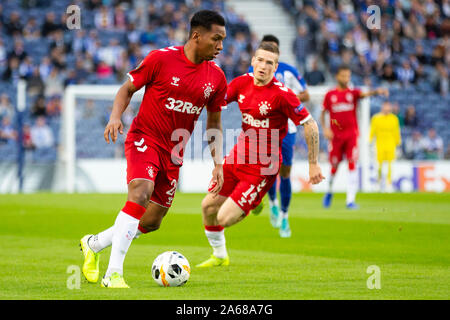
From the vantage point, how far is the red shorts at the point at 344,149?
1678 cm

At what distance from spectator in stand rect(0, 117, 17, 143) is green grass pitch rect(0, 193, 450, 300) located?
6.53m

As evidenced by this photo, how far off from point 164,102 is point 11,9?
2218 cm

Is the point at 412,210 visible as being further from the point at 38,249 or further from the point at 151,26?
the point at 151,26

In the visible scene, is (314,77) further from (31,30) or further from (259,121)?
(259,121)

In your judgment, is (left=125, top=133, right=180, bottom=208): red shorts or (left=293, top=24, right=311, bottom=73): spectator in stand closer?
(left=125, top=133, right=180, bottom=208): red shorts

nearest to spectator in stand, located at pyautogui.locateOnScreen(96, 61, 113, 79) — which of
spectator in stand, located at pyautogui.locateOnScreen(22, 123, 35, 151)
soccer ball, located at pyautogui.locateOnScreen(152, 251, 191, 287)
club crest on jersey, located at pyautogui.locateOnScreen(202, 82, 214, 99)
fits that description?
spectator in stand, located at pyautogui.locateOnScreen(22, 123, 35, 151)

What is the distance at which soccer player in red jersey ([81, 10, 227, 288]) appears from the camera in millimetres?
6871

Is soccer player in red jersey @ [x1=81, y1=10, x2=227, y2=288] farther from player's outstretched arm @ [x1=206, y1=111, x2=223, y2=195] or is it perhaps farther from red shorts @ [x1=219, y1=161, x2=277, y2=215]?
red shorts @ [x1=219, y1=161, x2=277, y2=215]

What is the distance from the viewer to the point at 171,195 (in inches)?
292

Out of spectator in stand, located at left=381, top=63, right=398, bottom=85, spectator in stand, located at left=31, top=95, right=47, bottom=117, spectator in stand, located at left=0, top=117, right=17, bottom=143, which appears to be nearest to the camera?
spectator in stand, located at left=0, top=117, right=17, bottom=143

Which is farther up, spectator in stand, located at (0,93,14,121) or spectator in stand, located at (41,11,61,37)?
spectator in stand, located at (41,11,61,37)

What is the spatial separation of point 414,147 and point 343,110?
10060mm

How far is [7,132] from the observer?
23.9m

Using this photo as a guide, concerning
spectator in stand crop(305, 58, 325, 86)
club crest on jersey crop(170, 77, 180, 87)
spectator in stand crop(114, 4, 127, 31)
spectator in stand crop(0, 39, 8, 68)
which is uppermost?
spectator in stand crop(114, 4, 127, 31)
